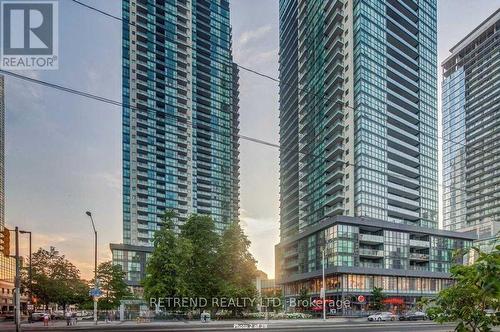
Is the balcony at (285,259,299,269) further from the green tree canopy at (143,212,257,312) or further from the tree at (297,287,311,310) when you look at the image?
the green tree canopy at (143,212,257,312)

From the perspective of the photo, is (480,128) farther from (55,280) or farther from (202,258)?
(55,280)

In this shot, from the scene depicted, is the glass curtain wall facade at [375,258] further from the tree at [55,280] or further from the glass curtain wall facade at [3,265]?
the glass curtain wall facade at [3,265]

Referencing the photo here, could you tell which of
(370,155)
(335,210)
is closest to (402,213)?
(335,210)

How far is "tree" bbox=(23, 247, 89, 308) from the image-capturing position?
67.0m

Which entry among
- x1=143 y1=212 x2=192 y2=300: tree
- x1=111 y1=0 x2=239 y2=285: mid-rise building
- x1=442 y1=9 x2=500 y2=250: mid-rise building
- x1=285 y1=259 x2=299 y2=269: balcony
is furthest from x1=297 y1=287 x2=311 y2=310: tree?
x1=442 y1=9 x2=500 y2=250: mid-rise building

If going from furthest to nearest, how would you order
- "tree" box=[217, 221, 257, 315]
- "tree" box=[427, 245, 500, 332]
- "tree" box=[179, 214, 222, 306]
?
"tree" box=[179, 214, 222, 306] < "tree" box=[217, 221, 257, 315] < "tree" box=[427, 245, 500, 332]

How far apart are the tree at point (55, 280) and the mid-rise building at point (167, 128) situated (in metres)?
56.5

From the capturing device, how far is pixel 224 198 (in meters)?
171

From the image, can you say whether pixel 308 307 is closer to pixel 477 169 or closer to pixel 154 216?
pixel 154 216

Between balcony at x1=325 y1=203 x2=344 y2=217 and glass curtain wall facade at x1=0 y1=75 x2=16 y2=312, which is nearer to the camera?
glass curtain wall facade at x1=0 y1=75 x2=16 y2=312

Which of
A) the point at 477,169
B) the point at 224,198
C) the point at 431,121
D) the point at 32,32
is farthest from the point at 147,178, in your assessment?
the point at 477,169

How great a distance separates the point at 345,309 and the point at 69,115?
64203 mm

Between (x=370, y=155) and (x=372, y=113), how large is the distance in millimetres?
11722

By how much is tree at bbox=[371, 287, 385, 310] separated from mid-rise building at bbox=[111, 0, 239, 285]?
7714cm
